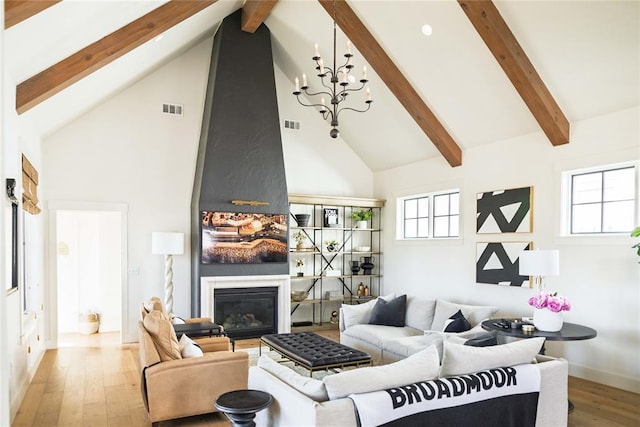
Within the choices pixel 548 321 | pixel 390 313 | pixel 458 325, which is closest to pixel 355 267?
pixel 390 313

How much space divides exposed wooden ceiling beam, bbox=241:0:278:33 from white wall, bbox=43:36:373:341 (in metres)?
0.84

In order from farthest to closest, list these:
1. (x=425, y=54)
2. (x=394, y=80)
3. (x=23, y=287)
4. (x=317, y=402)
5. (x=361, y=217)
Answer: (x=361, y=217) < (x=394, y=80) < (x=425, y=54) < (x=23, y=287) < (x=317, y=402)

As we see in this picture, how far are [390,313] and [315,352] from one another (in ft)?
6.41

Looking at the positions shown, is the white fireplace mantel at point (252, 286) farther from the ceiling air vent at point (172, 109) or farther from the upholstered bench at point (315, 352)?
the ceiling air vent at point (172, 109)

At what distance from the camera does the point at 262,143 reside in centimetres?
748

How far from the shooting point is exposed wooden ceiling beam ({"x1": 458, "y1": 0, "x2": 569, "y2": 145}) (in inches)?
190

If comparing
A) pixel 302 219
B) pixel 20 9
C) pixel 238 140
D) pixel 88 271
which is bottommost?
pixel 88 271

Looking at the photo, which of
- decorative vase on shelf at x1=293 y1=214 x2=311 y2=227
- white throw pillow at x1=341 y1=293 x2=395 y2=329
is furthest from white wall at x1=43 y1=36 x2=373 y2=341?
white throw pillow at x1=341 y1=293 x2=395 y2=329

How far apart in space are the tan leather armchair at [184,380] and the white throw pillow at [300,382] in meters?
0.96

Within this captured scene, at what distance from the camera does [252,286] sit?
289 inches

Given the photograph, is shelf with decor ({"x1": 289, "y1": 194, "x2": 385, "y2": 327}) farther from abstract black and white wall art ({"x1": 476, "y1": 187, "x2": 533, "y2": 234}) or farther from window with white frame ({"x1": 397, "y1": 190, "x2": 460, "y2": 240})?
abstract black and white wall art ({"x1": 476, "y1": 187, "x2": 533, "y2": 234})

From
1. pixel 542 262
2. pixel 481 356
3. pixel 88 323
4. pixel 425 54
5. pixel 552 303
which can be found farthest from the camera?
pixel 88 323

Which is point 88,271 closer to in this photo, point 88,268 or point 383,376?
point 88,268

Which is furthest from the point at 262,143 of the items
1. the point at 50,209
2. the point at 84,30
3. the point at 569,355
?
the point at 569,355
